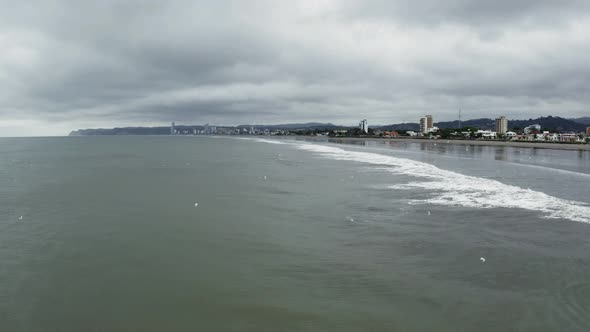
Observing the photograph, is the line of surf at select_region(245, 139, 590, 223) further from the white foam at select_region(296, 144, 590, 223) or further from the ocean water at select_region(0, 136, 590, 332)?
the ocean water at select_region(0, 136, 590, 332)

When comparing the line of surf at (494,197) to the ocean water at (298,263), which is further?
the line of surf at (494,197)

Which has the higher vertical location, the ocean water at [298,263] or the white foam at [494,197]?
the white foam at [494,197]

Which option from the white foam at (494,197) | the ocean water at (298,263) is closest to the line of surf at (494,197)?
the white foam at (494,197)

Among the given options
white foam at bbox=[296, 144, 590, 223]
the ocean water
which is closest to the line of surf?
white foam at bbox=[296, 144, 590, 223]

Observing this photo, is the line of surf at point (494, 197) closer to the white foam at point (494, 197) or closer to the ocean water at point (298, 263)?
the white foam at point (494, 197)

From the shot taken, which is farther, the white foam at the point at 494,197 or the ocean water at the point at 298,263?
the white foam at the point at 494,197

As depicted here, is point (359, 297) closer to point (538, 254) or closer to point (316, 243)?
point (316, 243)

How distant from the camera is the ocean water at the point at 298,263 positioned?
712 cm

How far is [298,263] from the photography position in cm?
976

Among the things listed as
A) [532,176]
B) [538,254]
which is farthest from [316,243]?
[532,176]

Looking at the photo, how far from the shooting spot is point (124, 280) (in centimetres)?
884

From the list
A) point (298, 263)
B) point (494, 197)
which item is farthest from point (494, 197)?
point (298, 263)

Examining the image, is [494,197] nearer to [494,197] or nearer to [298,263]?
[494,197]

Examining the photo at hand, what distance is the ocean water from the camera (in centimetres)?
712
